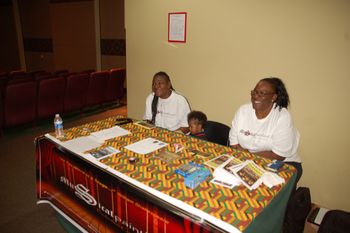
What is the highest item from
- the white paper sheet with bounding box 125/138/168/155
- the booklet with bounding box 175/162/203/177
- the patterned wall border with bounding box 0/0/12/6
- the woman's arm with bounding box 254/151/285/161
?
the patterned wall border with bounding box 0/0/12/6

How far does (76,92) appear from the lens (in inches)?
198

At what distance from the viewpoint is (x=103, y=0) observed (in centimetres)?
715

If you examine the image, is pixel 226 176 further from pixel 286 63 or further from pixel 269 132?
pixel 286 63

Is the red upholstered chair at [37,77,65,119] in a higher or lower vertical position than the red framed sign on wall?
lower

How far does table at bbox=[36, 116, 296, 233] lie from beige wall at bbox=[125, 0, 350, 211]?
106cm

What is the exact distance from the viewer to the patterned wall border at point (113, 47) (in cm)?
718

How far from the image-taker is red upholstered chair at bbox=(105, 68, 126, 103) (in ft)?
19.1

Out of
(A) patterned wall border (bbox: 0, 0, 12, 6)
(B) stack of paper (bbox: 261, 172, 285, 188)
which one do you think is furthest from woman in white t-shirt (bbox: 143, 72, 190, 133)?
(A) patterned wall border (bbox: 0, 0, 12, 6)

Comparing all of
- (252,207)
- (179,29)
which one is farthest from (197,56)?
(252,207)

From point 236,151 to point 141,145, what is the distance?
76cm

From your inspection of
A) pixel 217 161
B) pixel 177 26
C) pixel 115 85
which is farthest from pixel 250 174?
pixel 115 85

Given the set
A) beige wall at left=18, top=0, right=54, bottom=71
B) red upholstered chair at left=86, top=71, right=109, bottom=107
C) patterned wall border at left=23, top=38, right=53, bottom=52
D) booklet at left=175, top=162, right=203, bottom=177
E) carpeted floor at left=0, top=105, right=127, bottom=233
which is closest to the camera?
booklet at left=175, top=162, right=203, bottom=177

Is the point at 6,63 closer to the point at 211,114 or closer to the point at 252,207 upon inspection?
the point at 211,114

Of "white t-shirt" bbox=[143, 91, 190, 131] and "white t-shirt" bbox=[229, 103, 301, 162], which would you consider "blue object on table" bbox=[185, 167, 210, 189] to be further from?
"white t-shirt" bbox=[143, 91, 190, 131]
